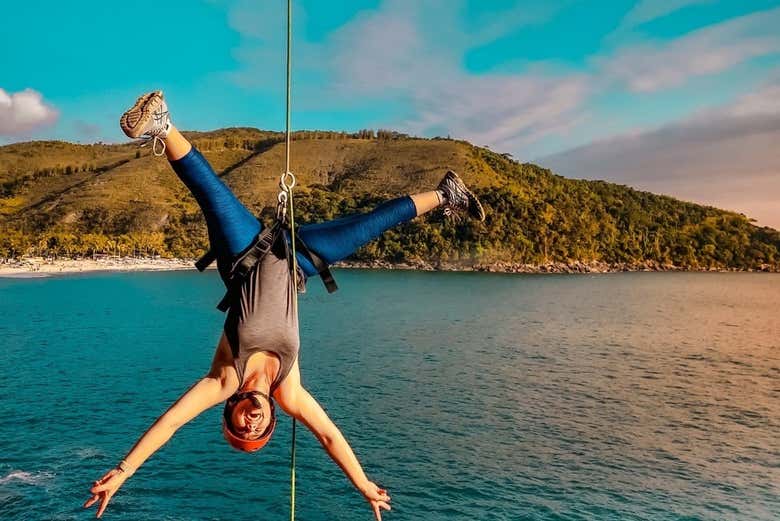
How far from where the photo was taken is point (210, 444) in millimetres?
22469

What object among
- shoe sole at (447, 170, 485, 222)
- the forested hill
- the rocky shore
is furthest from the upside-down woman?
the rocky shore

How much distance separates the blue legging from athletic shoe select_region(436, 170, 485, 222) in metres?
0.31

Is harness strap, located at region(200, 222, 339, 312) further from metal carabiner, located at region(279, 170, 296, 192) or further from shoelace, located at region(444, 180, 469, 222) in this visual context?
shoelace, located at region(444, 180, 469, 222)

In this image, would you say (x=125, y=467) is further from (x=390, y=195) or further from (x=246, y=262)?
(x=390, y=195)

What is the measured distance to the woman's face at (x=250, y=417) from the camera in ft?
9.49

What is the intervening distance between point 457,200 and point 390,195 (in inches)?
5638

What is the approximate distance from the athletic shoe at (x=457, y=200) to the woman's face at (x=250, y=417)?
154 cm

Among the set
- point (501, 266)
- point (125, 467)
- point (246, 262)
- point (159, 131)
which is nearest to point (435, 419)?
point (125, 467)

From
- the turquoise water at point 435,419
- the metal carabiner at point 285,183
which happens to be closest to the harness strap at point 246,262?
the metal carabiner at point 285,183

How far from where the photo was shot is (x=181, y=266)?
13050 centimetres

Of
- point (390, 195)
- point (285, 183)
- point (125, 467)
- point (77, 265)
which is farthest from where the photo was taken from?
point (390, 195)

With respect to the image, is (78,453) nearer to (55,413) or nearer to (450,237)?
(55,413)

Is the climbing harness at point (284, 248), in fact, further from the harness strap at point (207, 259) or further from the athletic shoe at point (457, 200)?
the athletic shoe at point (457, 200)

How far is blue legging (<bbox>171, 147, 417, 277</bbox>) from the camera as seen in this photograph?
111 inches
